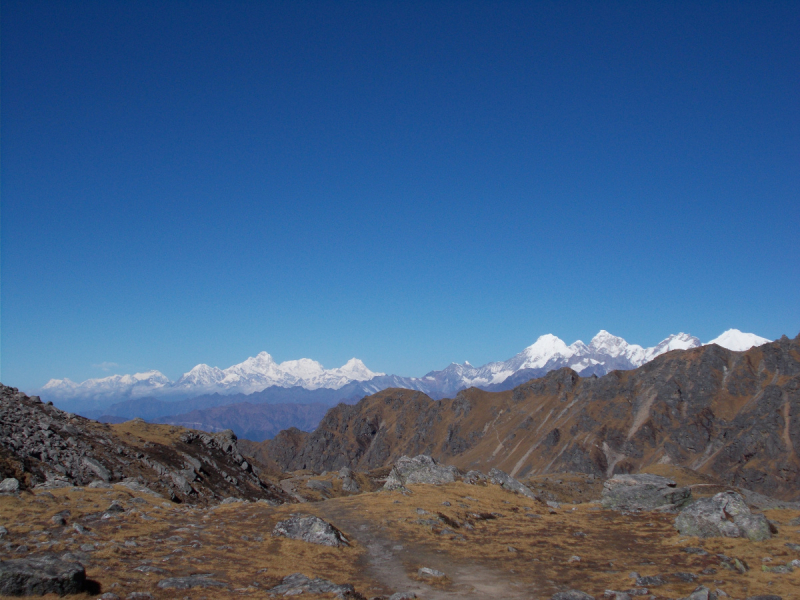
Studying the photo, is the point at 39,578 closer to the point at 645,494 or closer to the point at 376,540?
the point at 376,540

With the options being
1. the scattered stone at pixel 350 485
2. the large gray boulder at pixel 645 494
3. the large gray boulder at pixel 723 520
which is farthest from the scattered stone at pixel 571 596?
the scattered stone at pixel 350 485

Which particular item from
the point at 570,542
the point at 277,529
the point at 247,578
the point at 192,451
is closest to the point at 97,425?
the point at 192,451

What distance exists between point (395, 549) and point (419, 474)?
105 ft

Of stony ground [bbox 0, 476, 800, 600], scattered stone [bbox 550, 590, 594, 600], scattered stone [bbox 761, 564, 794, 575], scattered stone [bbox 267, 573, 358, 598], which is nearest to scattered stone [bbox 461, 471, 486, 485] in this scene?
stony ground [bbox 0, 476, 800, 600]

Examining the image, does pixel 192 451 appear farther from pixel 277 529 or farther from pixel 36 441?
pixel 277 529

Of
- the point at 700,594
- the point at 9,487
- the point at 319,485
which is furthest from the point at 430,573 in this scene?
the point at 319,485

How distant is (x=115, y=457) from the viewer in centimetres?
6544

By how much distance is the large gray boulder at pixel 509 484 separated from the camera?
6362cm

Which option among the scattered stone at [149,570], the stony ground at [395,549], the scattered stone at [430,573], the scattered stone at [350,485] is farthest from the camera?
the scattered stone at [350,485]

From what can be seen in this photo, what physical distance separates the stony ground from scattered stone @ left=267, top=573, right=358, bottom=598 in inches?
33.4

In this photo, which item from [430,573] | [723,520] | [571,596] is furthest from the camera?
[723,520]

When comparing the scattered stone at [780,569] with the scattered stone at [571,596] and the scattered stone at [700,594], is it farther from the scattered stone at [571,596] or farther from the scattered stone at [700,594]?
the scattered stone at [571,596]

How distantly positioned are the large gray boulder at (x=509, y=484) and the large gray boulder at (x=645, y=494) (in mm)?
11123

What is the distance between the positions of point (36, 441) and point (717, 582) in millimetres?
69152
